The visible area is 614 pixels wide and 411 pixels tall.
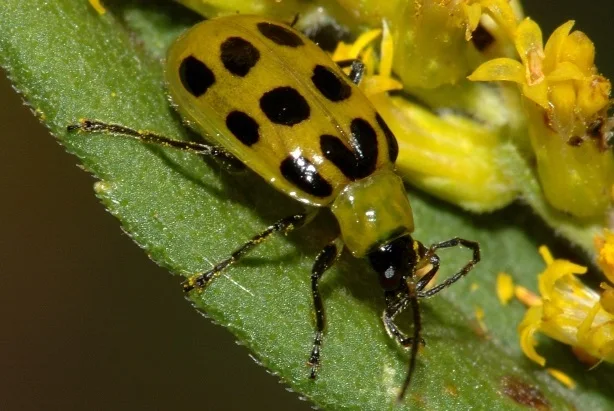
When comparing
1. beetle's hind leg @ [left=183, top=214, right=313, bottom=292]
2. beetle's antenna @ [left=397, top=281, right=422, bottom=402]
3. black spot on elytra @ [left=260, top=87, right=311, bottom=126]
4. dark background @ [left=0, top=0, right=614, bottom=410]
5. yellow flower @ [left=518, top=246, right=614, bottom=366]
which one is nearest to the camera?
beetle's hind leg @ [left=183, top=214, right=313, bottom=292]

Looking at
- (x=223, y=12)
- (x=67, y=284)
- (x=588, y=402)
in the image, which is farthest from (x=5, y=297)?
(x=588, y=402)

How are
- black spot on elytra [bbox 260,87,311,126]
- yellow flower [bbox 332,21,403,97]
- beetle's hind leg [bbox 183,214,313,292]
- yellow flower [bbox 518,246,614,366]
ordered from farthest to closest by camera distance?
1. yellow flower [bbox 332,21,403,97]
2. yellow flower [bbox 518,246,614,366]
3. black spot on elytra [bbox 260,87,311,126]
4. beetle's hind leg [bbox 183,214,313,292]

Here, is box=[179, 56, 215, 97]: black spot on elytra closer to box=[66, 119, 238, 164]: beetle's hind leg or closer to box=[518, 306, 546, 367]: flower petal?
box=[66, 119, 238, 164]: beetle's hind leg

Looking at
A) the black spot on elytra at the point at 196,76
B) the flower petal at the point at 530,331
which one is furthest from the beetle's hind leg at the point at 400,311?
the black spot on elytra at the point at 196,76

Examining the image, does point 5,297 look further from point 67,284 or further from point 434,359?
point 434,359

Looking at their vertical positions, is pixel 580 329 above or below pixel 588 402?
above

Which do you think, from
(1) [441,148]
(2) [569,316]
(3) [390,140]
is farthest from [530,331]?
(3) [390,140]

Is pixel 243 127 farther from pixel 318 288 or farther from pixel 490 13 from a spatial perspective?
pixel 490 13

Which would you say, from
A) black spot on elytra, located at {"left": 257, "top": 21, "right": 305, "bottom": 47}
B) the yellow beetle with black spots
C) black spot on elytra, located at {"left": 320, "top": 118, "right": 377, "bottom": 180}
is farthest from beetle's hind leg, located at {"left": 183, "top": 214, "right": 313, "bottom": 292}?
black spot on elytra, located at {"left": 257, "top": 21, "right": 305, "bottom": 47}
